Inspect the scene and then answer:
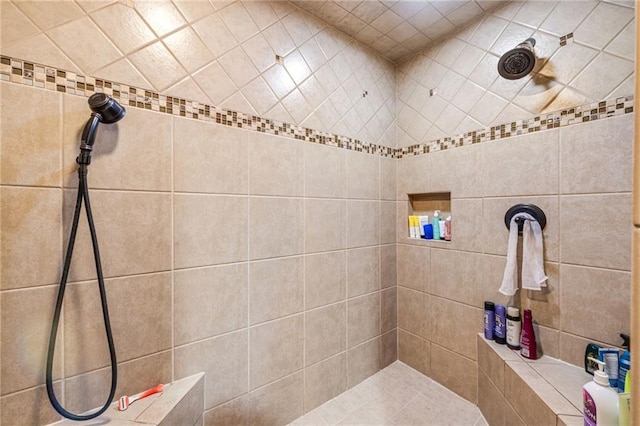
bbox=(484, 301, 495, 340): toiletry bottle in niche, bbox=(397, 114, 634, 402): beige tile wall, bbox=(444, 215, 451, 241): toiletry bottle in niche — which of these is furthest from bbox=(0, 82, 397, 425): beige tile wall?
bbox=(484, 301, 495, 340): toiletry bottle in niche

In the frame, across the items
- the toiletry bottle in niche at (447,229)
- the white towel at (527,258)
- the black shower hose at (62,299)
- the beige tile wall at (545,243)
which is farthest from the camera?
the toiletry bottle in niche at (447,229)

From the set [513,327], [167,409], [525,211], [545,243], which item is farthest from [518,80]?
[167,409]

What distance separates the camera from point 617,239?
42.4 inches

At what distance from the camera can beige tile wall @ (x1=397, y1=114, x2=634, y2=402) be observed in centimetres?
109

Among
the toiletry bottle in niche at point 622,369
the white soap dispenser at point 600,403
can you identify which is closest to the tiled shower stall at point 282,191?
the toiletry bottle in niche at point 622,369

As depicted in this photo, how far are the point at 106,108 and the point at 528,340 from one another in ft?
6.29

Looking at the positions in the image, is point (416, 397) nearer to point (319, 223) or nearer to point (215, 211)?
point (319, 223)

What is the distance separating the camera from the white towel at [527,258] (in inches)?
48.3

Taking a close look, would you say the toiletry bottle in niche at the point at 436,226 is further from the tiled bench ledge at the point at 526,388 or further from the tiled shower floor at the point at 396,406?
the tiled shower floor at the point at 396,406

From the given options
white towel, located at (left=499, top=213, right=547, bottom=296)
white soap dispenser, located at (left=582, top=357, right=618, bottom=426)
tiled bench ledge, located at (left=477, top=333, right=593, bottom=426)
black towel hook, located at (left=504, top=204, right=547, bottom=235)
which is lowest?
tiled bench ledge, located at (left=477, top=333, right=593, bottom=426)

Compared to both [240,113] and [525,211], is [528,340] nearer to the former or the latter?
[525,211]

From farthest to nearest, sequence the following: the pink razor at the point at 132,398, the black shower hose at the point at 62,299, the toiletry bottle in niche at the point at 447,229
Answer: the toiletry bottle in niche at the point at 447,229 < the pink razor at the point at 132,398 < the black shower hose at the point at 62,299

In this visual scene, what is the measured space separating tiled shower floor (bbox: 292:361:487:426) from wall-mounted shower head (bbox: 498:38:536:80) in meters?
1.72

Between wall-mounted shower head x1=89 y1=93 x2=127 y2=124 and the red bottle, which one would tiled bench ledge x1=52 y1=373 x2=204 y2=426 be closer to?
wall-mounted shower head x1=89 y1=93 x2=127 y2=124
